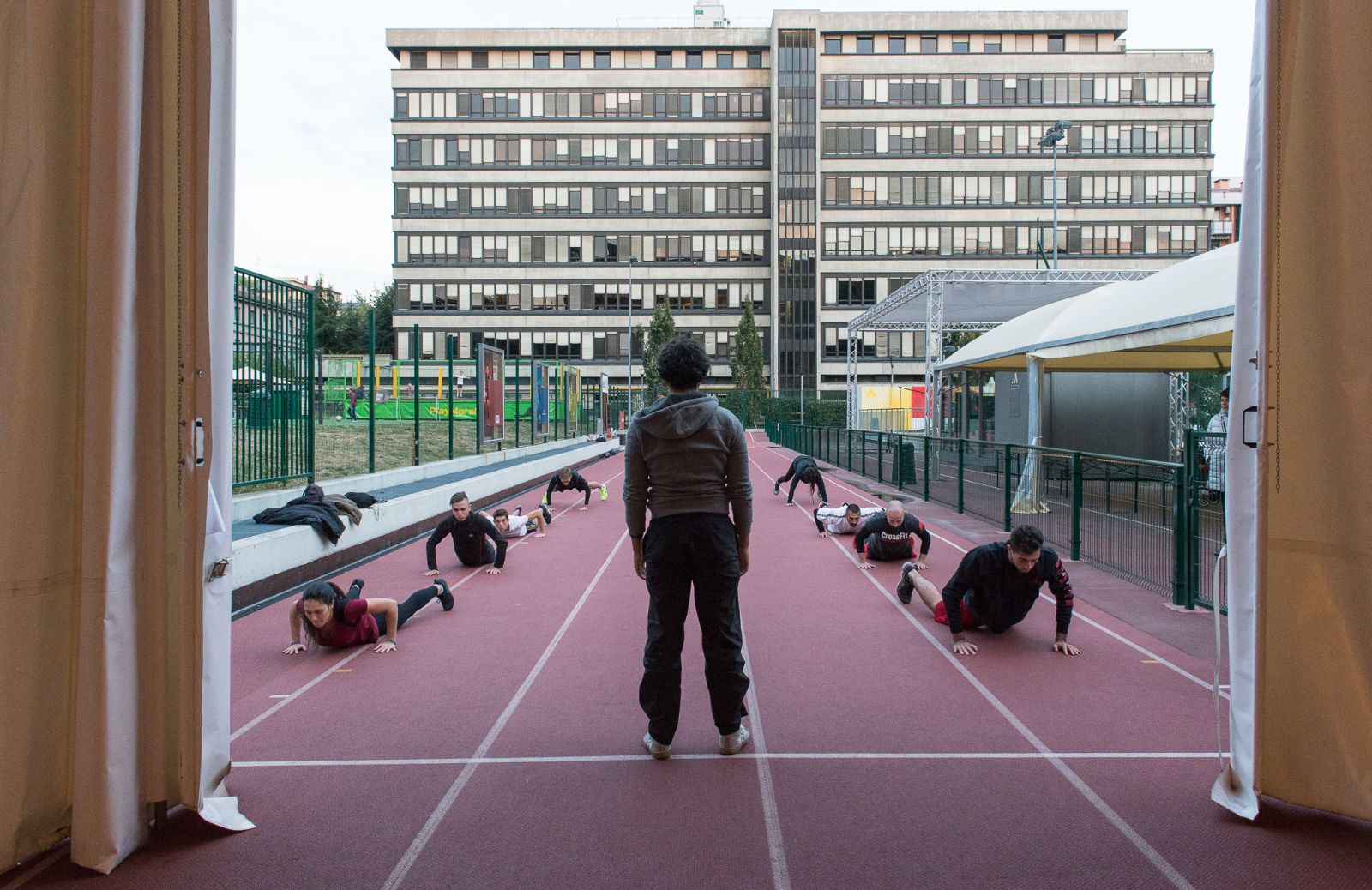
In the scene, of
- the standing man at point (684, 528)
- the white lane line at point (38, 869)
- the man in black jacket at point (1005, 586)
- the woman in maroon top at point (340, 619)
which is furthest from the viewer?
the woman in maroon top at point (340, 619)

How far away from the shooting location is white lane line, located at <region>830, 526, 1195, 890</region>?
339 centimetres

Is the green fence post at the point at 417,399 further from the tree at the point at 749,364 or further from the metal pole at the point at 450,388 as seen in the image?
the tree at the point at 749,364

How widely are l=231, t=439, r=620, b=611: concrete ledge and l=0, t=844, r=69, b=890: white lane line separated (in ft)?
6.83

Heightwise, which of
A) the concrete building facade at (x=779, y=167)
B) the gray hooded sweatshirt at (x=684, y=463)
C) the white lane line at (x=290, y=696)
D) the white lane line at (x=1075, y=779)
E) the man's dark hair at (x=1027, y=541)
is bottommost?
the white lane line at (x=290, y=696)

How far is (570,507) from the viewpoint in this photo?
16.8m

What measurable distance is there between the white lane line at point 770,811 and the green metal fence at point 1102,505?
205cm

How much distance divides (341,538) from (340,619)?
4.03 m

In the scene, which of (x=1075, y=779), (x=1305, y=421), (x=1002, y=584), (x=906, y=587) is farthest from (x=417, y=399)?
(x=1305, y=421)

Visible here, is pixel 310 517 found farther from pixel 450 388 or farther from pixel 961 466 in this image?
pixel 961 466

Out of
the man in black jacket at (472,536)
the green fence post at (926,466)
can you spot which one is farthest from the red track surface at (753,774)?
the green fence post at (926,466)

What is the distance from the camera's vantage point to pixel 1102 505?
9883mm

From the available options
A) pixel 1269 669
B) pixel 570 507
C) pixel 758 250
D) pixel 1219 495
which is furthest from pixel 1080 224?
pixel 1269 669

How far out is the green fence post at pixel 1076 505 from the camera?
403 inches

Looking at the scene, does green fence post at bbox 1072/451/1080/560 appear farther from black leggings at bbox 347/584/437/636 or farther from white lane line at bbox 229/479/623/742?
white lane line at bbox 229/479/623/742
